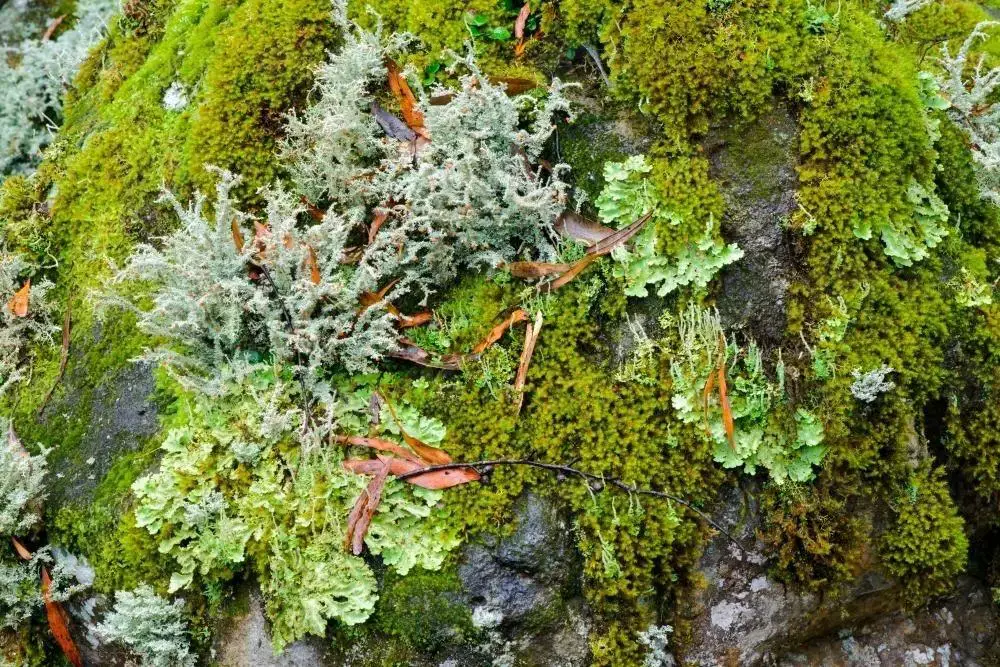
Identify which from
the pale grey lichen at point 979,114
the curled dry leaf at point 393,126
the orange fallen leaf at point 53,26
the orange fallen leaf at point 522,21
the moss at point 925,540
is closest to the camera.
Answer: the moss at point 925,540

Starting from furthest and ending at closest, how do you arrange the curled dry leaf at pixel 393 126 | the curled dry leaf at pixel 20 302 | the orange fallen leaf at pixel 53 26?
1. the orange fallen leaf at pixel 53 26
2. the curled dry leaf at pixel 20 302
3. the curled dry leaf at pixel 393 126

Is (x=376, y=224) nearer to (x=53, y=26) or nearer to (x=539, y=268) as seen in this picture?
(x=539, y=268)

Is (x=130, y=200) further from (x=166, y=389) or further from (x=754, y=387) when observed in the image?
(x=754, y=387)

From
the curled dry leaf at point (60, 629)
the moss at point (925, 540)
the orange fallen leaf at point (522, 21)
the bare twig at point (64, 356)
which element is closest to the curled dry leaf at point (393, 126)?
the orange fallen leaf at point (522, 21)

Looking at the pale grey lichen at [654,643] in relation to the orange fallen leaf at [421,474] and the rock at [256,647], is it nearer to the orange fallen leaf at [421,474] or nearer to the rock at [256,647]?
the orange fallen leaf at [421,474]

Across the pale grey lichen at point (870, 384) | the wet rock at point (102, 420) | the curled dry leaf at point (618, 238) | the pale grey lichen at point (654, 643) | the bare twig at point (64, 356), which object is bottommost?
the pale grey lichen at point (654, 643)

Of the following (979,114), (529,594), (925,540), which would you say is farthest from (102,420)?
(979,114)

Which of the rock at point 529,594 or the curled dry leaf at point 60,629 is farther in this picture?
the curled dry leaf at point 60,629

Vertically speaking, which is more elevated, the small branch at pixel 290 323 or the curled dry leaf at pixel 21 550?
the small branch at pixel 290 323
